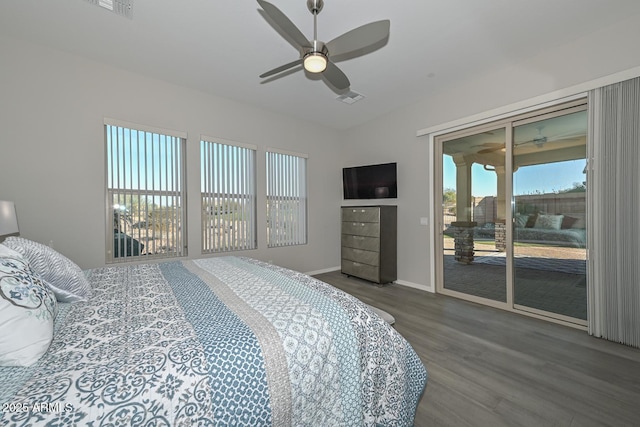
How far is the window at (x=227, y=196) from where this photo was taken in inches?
150

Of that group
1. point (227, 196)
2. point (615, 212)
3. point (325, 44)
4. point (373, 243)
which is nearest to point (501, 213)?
point (615, 212)

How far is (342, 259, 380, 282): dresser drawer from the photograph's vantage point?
4156 mm

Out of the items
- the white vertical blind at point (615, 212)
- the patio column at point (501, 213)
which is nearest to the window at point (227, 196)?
the patio column at point (501, 213)

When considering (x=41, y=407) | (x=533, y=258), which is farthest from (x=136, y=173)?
(x=533, y=258)

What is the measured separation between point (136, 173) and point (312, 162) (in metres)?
2.75

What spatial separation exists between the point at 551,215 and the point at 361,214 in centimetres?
238

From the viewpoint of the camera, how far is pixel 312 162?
494 cm

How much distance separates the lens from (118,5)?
2.17 m

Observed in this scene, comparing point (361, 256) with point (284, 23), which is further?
point (361, 256)

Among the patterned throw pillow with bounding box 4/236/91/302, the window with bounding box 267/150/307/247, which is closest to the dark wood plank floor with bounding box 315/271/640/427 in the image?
the patterned throw pillow with bounding box 4/236/91/302

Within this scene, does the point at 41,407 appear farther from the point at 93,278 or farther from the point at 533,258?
the point at 533,258

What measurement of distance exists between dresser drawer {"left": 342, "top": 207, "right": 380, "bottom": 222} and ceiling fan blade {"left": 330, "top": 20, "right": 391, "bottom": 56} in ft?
8.14

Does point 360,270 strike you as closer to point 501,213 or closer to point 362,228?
point 362,228

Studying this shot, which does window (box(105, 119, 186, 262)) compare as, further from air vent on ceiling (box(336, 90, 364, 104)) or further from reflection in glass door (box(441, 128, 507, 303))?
reflection in glass door (box(441, 128, 507, 303))
